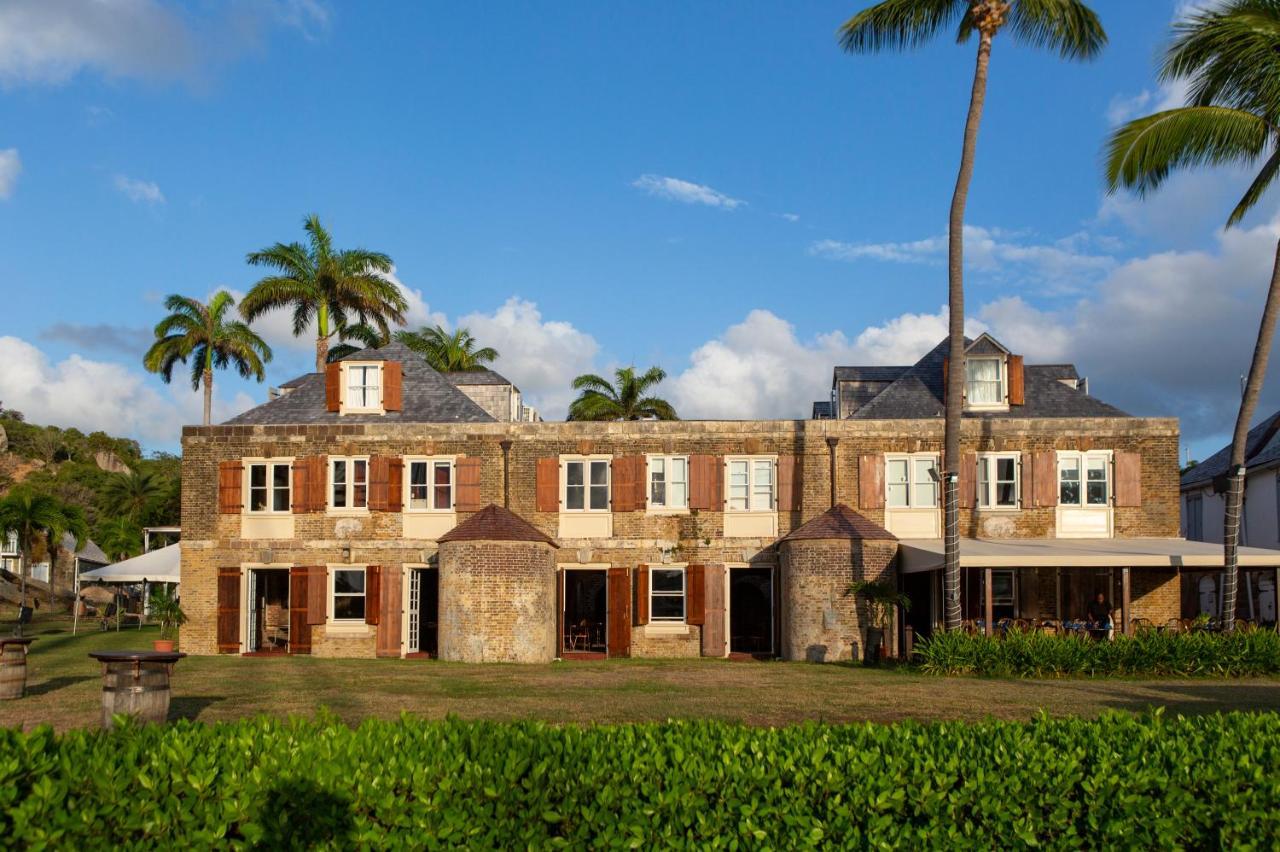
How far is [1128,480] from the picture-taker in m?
27.4

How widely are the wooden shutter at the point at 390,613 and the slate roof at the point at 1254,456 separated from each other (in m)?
22.7

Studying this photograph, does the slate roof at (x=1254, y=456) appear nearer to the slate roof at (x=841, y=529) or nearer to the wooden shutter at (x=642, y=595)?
the slate roof at (x=841, y=529)

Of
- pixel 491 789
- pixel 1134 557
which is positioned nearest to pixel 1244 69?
pixel 1134 557

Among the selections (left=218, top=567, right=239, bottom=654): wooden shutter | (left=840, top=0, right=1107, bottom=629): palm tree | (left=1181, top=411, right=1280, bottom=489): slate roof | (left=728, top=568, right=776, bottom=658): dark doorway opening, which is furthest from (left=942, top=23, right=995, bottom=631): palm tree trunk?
(left=218, top=567, right=239, bottom=654): wooden shutter

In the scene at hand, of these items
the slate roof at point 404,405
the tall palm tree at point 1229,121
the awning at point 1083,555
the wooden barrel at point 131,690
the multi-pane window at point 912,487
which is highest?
the tall palm tree at point 1229,121

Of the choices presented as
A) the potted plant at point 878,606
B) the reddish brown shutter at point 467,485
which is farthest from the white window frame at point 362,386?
the potted plant at point 878,606

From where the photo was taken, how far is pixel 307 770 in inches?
270

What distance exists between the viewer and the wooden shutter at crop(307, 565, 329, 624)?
1126 inches

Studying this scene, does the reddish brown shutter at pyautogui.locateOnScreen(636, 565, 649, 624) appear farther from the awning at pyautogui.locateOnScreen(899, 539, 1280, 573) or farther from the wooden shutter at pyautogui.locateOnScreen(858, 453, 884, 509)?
the awning at pyautogui.locateOnScreen(899, 539, 1280, 573)

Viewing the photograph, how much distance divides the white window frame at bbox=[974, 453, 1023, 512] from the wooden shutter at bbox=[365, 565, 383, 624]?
14429mm

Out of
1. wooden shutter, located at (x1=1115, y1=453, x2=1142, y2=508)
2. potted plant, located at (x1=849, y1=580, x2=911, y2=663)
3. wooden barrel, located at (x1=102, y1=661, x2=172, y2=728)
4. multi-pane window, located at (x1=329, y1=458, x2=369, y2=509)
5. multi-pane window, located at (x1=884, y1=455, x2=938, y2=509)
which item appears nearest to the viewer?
wooden barrel, located at (x1=102, y1=661, x2=172, y2=728)

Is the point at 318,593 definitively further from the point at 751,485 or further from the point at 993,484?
the point at 993,484

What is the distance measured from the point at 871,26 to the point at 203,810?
20534mm

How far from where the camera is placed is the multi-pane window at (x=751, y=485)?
28094 mm
